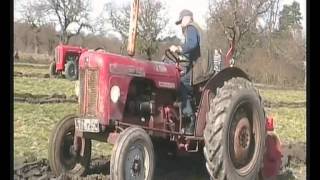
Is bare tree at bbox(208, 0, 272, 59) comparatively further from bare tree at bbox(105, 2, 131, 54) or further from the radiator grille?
the radiator grille

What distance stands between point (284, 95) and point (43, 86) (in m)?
1.73

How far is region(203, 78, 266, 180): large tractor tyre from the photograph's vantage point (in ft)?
12.3

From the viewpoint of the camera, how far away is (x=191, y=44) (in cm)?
394

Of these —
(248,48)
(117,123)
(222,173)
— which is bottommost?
(222,173)

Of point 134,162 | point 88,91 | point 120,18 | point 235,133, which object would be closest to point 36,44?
point 88,91

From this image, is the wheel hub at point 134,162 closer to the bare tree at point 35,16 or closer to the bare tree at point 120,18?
the bare tree at point 120,18

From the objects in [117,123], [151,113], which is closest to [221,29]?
[151,113]

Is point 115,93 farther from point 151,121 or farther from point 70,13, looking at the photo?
point 70,13

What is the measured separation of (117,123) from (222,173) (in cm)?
79

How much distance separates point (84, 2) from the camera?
3.77 meters

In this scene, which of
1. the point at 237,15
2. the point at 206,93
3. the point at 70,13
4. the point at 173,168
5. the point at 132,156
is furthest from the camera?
the point at 237,15

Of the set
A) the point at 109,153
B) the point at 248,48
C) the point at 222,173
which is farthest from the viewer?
the point at 248,48
